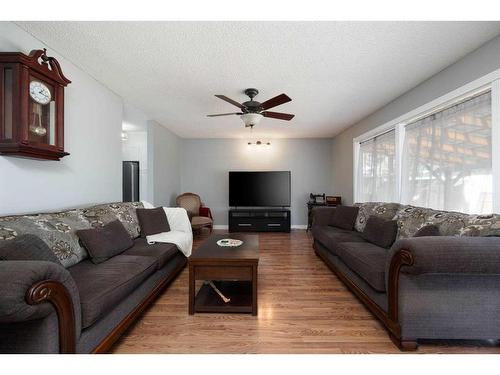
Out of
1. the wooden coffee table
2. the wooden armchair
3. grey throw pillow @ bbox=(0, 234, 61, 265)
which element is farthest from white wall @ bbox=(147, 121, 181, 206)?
grey throw pillow @ bbox=(0, 234, 61, 265)

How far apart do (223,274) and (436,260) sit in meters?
1.47

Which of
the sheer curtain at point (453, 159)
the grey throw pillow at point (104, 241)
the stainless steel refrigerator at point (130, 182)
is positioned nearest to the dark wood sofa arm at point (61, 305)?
the grey throw pillow at point (104, 241)

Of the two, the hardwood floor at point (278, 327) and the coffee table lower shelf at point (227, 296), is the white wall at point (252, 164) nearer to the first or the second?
the hardwood floor at point (278, 327)

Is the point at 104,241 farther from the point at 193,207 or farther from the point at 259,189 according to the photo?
the point at 259,189

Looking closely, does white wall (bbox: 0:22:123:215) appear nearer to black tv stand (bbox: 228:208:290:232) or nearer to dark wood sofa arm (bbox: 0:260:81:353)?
dark wood sofa arm (bbox: 0:260:81:353)

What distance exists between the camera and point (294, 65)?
2.36m

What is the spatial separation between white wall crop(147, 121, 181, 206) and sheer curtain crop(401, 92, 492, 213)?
13.6 feet

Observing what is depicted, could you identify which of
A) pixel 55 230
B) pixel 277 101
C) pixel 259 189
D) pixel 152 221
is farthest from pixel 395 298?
pixel 259 189

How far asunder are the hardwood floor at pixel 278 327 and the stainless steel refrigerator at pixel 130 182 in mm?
2809

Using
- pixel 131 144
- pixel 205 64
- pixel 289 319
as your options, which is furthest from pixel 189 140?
pixel 289 319

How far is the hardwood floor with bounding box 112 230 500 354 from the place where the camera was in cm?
151

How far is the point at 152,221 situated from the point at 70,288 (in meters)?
1.82

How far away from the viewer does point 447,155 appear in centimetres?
247

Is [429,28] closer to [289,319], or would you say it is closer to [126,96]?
[289,319]
